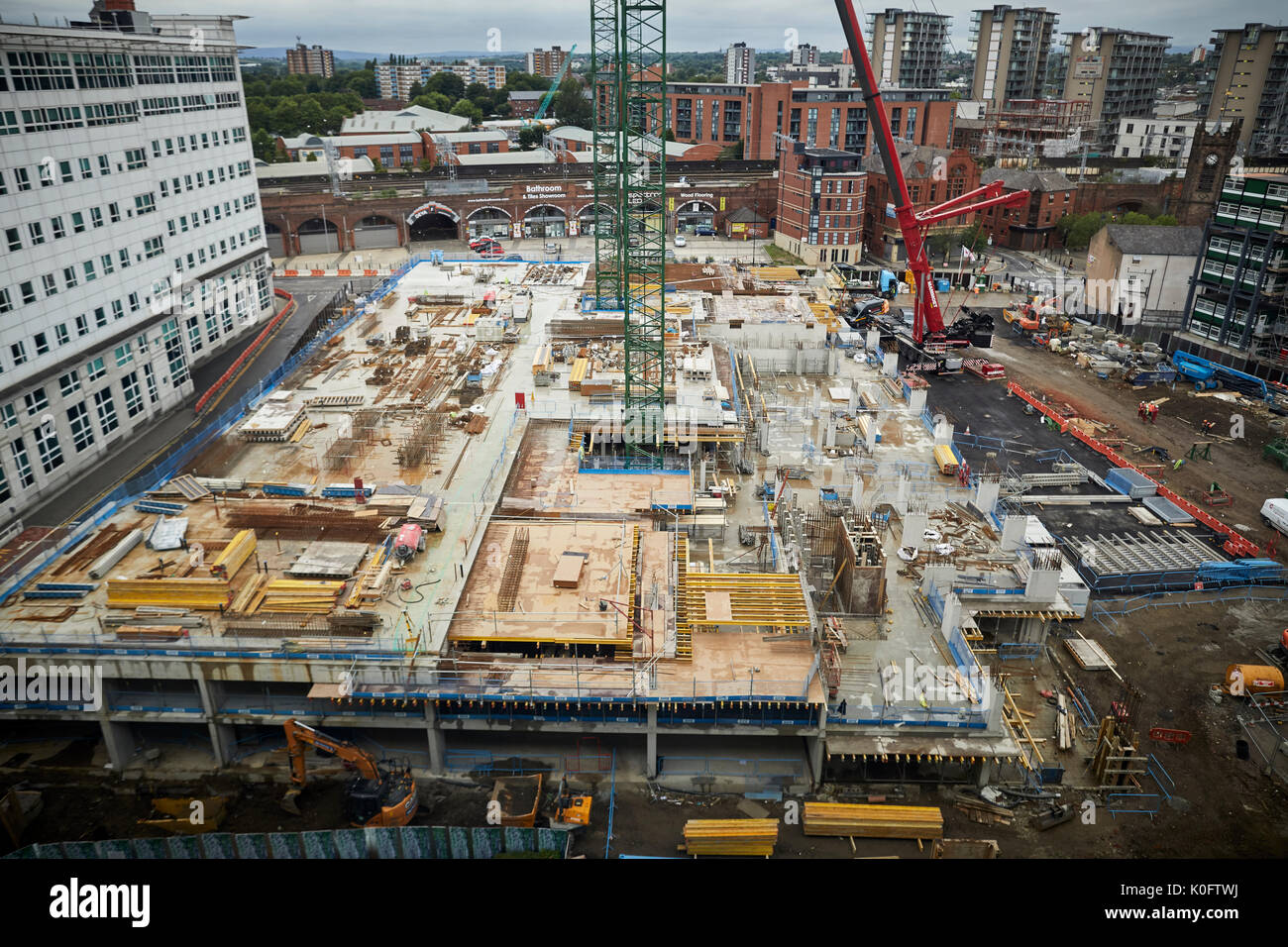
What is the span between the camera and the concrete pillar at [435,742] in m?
21.6

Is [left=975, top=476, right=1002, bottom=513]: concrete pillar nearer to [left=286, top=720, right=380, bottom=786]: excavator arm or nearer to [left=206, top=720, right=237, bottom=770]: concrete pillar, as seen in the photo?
[left=286, top=720, right=380, bottom=786]: excavator arm

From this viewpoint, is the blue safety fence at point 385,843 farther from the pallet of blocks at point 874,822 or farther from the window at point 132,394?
the window at point 132,394

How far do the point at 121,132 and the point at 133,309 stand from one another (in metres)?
7.83

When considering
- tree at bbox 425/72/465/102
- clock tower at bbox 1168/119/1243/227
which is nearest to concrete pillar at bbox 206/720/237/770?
clock tower at bbox 1168/119/1243/227

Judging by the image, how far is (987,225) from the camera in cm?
7888

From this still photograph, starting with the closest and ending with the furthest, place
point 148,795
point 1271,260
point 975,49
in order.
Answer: point 148,795 < point 1271,260 < point 975,49

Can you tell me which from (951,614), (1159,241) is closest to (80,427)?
(951,614)

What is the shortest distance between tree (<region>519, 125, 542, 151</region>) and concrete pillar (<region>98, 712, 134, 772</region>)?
107045mm

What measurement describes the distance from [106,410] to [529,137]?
9472 centimetres

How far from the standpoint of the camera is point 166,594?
915 inches

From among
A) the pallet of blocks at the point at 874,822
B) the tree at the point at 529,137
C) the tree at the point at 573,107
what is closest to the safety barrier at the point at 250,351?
the pallet of blocks at the point at 874,822

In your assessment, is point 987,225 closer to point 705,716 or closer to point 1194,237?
point 1194,237

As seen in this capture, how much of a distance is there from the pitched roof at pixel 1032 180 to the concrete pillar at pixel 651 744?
69.0 m
